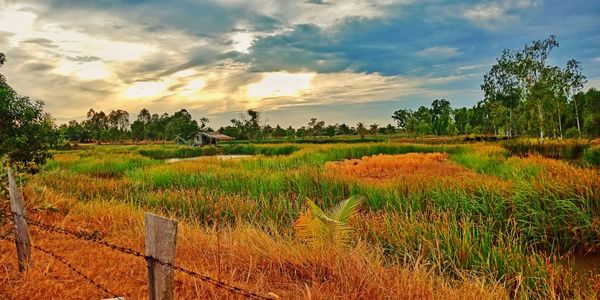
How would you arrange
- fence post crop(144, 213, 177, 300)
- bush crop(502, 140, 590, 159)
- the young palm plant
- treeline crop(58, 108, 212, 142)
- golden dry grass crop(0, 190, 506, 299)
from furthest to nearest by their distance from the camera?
treeline crop(58, 108, 212, 142), bush crop(502, 140, 590, 159), the young palm plant, golden dry grass crop(0, 190, 506, 299), fence post crop(144, 213, 177, 300)

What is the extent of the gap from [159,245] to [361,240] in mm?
4842

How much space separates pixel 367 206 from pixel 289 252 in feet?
16.6

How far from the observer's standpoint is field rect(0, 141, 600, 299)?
14.0 feet

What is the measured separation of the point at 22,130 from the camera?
359 inches

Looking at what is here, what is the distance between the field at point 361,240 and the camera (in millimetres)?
4273

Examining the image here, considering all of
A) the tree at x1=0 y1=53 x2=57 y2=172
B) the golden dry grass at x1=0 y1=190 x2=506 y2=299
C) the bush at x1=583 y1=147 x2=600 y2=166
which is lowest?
the bush at x1=583 y1=147 x2=600 y2=166

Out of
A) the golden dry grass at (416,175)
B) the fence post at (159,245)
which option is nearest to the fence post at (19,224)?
the fence post at (159,245)

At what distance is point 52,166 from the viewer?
1991 cm

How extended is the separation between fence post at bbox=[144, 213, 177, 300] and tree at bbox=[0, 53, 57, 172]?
769 centimetres

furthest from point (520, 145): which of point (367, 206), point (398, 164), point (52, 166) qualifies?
point (52, 166)

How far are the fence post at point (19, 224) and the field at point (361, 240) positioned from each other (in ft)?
0.64

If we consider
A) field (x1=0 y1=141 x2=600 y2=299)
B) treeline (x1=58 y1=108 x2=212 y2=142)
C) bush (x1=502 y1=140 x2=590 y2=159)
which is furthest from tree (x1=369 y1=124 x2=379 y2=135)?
field (x1=0 y1=141 x2=600 y2=299)

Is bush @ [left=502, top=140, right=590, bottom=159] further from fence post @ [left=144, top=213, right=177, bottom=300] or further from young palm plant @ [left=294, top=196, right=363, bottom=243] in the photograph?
fence post @ [left=144, top=213, right=177, bottom=300]

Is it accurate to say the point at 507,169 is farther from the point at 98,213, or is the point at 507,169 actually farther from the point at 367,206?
the point at 98,213
